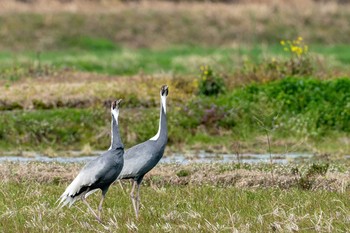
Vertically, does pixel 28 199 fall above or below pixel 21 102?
above

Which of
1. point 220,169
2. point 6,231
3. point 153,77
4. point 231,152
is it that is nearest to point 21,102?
point 153,77

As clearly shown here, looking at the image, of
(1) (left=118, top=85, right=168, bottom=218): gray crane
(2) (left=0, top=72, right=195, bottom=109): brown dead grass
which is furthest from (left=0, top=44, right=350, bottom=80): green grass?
(1) (left=118, top=85, right=168, bottom=218): gray crane

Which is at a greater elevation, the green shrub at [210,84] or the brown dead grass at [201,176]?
the brown dead grass at [201,176]

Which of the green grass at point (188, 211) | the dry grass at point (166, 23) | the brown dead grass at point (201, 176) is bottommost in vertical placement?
the dry grass at point (166, 23)

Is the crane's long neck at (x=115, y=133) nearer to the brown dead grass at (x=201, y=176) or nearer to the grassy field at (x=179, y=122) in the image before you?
the grassy field at (x=179, y=122)

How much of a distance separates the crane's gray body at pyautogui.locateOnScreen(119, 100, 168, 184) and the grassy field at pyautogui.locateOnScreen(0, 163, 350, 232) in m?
0.42

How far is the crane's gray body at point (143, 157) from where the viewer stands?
1102cm

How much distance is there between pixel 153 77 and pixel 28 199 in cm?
1186

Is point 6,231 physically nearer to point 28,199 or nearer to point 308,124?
point 28,199

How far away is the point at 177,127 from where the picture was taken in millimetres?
20062

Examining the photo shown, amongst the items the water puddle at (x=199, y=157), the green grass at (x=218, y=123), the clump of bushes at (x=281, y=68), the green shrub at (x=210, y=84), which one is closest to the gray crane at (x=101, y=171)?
the water puddle at (x=199, y=157)

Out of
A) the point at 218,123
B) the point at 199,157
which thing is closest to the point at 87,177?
the point at 199,157

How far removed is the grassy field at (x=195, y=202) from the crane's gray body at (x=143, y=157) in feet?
1.38

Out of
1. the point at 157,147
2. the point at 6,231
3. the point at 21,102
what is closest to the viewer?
the point at 6,231
